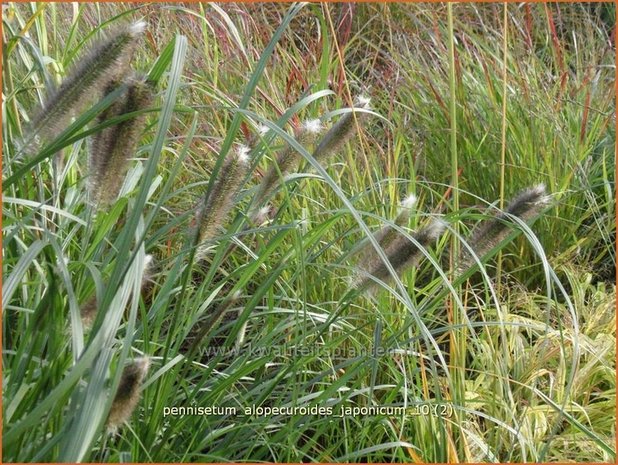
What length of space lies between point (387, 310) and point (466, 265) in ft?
1.28

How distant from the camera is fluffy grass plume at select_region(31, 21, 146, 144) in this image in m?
1.19

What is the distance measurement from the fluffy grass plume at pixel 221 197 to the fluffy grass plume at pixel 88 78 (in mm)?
223

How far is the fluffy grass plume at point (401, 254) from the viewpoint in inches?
54.0

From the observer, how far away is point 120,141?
3.93 feet

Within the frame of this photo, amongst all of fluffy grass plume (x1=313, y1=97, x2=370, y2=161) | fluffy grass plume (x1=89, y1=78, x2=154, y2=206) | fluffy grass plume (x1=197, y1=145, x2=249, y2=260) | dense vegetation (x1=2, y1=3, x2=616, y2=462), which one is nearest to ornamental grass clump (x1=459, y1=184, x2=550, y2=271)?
dense vegetation (x1=2, y1=3, x2=616, y2=462)

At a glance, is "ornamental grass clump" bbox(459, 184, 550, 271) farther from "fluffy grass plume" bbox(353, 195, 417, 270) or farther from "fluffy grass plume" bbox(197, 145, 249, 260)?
"fluffy grass plume" bbox(197, 145, 249, 260)

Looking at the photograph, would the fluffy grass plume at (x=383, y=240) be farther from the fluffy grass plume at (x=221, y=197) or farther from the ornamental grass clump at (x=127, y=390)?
the ornamental grass clump at (x=127, y=390)

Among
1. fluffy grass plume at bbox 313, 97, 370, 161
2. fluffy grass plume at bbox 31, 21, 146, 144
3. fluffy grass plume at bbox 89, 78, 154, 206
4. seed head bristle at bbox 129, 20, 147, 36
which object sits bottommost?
fluffy grass plume at bbox 313, 97, 370, 161

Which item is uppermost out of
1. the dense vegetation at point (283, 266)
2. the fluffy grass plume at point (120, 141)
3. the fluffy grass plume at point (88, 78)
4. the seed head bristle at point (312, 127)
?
the fluffy grass plume at point (88, 78)

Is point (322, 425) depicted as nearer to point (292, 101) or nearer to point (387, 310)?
point (387, 310)

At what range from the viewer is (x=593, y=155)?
3.14 m

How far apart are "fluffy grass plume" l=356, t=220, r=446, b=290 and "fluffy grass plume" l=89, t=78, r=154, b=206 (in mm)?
461

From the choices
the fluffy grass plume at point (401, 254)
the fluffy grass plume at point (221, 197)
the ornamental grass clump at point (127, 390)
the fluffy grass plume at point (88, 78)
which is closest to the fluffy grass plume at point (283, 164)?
the fluffy grass plume at point (221, 197)

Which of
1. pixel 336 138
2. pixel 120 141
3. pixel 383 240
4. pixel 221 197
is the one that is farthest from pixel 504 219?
pixel 120 141
